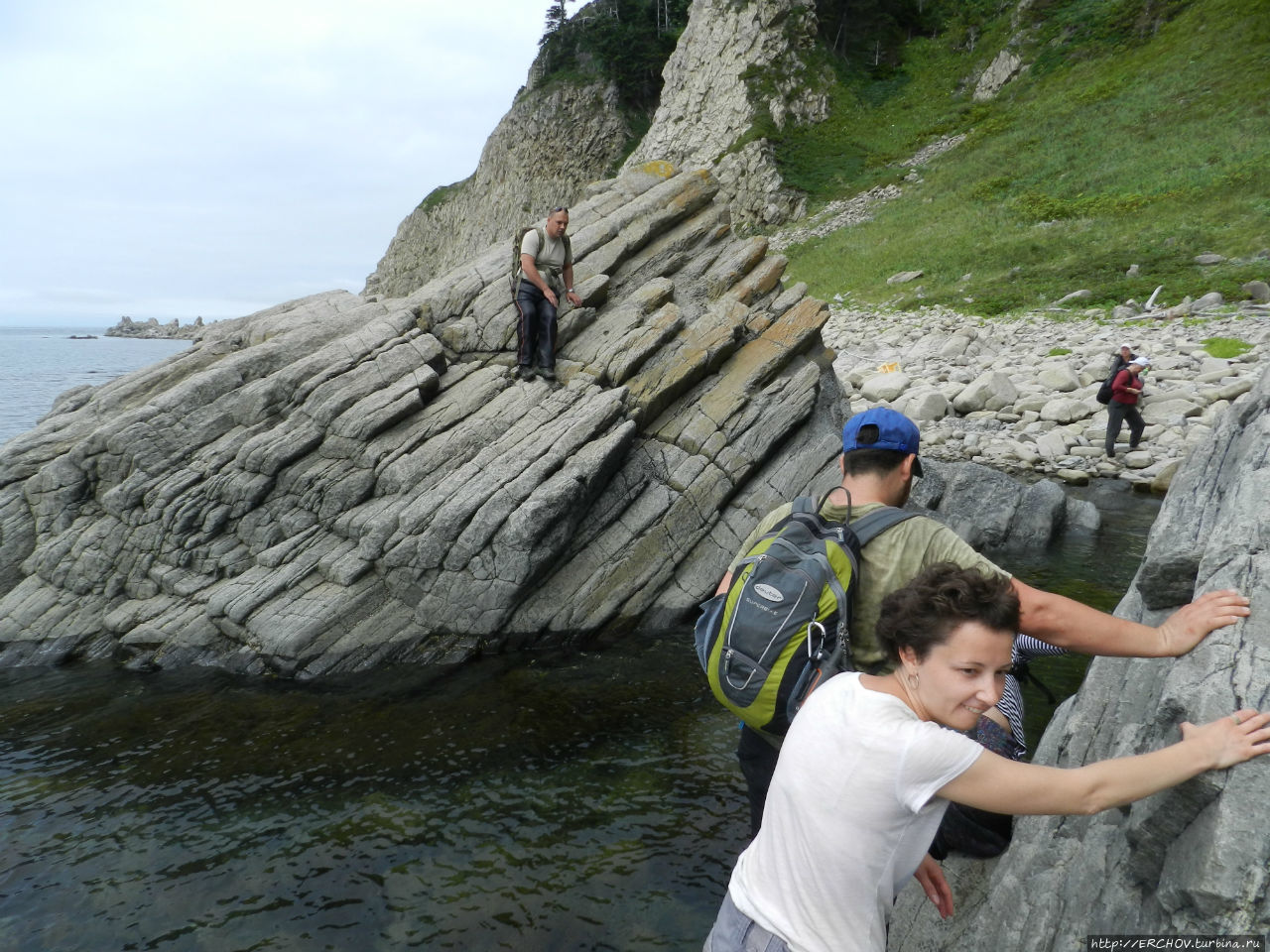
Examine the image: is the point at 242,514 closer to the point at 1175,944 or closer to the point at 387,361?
the point at 387,361

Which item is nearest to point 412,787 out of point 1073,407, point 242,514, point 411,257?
point 242,514

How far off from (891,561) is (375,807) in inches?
357

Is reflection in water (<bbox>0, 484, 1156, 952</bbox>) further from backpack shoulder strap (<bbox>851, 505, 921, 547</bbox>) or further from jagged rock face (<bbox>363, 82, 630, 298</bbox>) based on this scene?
jagged rock face (<bbox>363, 82, 630, 298</bbox>)

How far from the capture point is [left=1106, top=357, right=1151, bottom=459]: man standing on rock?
73.3ft

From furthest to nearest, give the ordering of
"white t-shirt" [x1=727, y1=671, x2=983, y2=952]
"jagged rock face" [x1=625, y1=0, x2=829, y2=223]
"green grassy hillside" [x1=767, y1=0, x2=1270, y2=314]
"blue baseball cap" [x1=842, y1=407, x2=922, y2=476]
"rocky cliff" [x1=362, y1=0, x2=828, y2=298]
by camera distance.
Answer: "rocky cliff" [x1=362, y1=0, x2=828, y2=298] < "jagged rock face" [x1=625, y1=0, x2=829, y2=223] < "green grassy hillside" [x1=767, y1=0, x2=1270, y2=314] < "blue baseball cap" [x1=842, y1=407, x2=922, y2=476] < "white t-shirt" [x1=727, y1=671, x2=983, y2=952]

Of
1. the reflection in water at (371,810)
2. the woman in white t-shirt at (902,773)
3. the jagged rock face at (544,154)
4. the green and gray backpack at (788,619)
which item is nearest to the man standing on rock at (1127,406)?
the reflection in water at (371,810)

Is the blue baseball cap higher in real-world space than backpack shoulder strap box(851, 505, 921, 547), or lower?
higher

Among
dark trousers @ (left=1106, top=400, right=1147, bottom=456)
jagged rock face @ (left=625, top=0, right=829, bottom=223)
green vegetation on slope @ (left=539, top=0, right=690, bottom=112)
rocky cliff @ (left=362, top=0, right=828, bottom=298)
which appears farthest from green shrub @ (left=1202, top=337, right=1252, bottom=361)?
green vegetation on slope @ (left=539, top=0, right=690, bottom=112)

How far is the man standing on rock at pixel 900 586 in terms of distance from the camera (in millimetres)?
4332

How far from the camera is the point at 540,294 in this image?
1816cm

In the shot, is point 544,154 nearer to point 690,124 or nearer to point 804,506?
point 690,124

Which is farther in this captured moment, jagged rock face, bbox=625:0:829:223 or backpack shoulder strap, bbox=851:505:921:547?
jagged rock face, bbox=625:0:829:223

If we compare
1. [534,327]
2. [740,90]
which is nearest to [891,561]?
[534,327]

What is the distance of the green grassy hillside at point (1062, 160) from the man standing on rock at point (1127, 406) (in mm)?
14582
